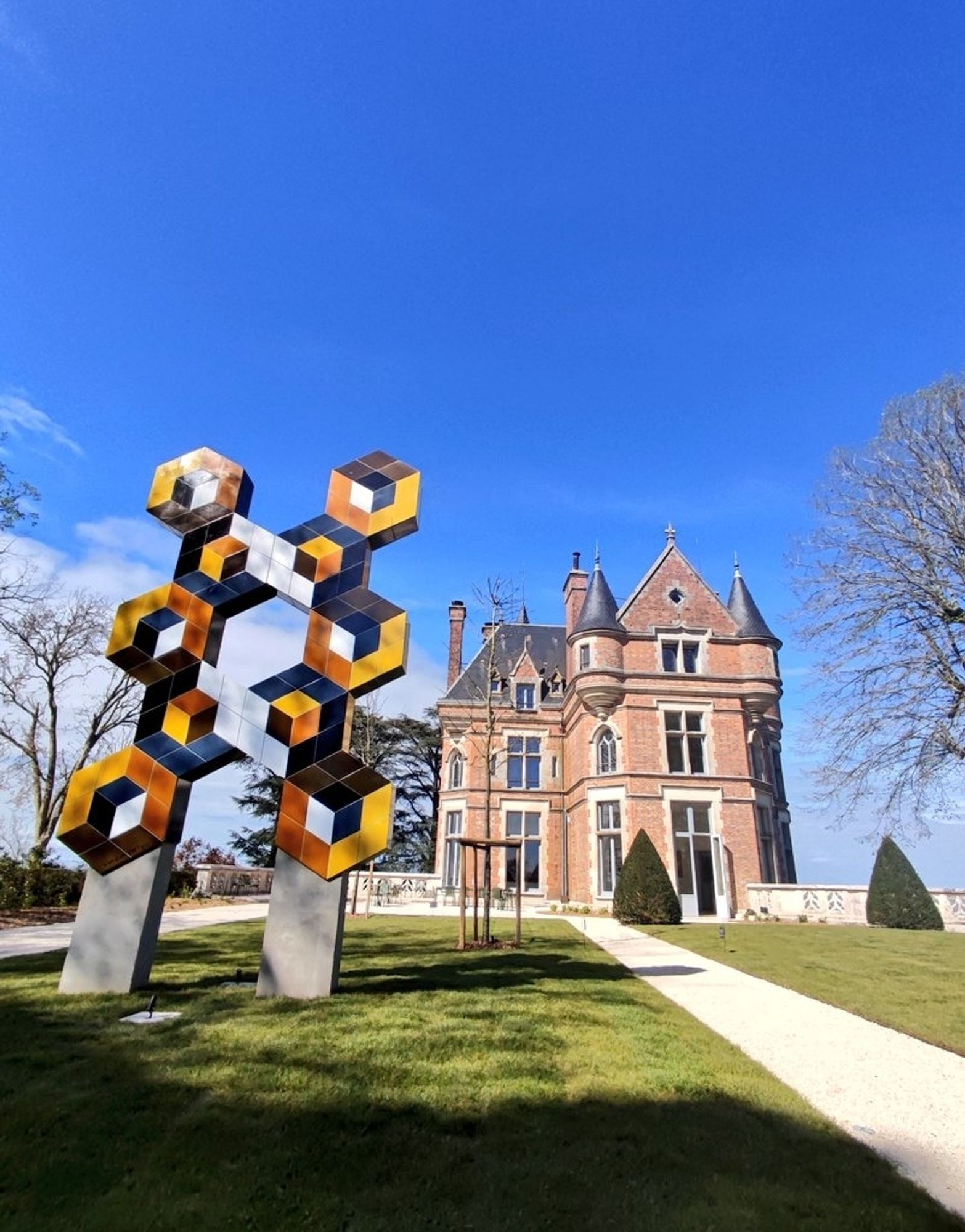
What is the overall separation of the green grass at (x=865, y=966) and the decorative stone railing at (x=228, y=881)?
47.3 ft

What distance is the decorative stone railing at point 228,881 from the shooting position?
2406cm

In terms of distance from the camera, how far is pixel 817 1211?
2.86 meters

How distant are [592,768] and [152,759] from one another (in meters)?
20.0

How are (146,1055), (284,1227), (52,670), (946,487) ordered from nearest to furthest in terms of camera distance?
(284,1227) < (146,1055) < (946,487) < (52,670)

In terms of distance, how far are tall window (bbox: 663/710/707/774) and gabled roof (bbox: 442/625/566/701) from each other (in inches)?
288

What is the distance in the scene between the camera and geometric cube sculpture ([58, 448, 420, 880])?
711 centimetres

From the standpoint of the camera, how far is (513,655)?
32969 mm

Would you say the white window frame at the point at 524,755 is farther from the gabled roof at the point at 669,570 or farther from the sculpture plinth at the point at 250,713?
the sculpture plinth at the point at 250,713

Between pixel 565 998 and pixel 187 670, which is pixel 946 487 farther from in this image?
pixel 187 670

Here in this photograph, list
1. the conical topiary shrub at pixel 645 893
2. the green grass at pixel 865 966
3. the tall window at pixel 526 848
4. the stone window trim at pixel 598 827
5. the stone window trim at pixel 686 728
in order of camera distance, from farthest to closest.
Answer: the tall window at pixel 526 848, the stone window trim at pixel 686 728, the stone window trim at pixel 598 827, the conical topiary shrub at pixel 645 893, the green grass at pixel 865 966

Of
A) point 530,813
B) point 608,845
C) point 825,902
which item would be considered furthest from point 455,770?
point 825,902

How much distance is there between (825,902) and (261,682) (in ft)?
72.0

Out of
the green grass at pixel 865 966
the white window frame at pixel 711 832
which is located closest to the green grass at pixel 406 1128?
the green grass at pixel 865 966

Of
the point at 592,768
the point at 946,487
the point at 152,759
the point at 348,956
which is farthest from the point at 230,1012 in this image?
the point at 592,768
